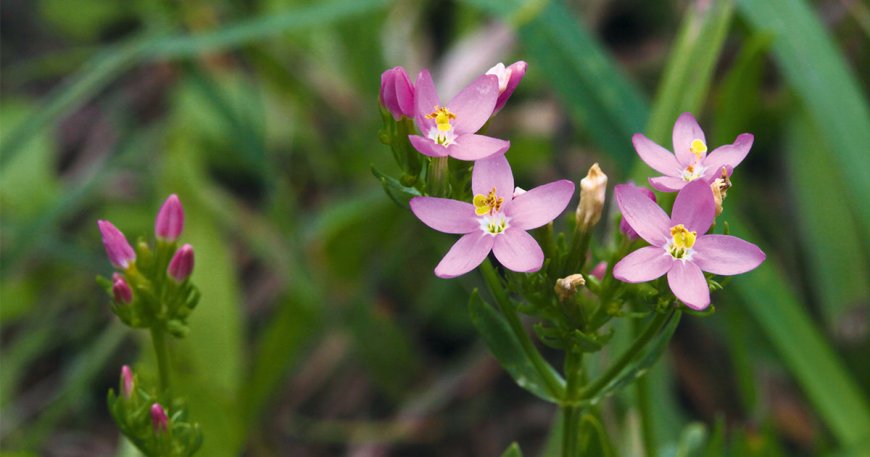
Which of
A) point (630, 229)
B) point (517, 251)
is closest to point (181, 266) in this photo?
point (517, 251)

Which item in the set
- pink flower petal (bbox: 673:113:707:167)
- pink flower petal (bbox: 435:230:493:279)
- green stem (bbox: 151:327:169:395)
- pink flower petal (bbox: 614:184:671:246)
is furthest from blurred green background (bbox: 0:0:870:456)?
pink flower petal (bbox: 435:230:493:279)

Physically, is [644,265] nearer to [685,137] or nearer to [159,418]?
[685,137]

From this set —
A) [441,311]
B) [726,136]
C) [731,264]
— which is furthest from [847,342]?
[731,264]

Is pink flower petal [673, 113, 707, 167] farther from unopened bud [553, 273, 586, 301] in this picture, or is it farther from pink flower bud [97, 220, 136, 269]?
pink flower bud [97, 220, 136, 269]

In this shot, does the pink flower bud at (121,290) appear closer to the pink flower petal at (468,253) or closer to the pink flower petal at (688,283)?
the pink flower petal at (468,253)

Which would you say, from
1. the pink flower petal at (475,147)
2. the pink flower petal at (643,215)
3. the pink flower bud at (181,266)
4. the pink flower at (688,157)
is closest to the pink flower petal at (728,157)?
the pink flower at (688,157)

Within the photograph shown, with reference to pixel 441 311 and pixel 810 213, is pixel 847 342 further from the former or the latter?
pixel 441 311
